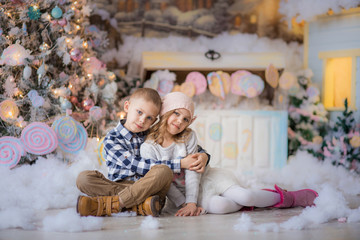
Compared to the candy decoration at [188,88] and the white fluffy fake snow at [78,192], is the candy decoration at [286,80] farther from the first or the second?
the candy decoration at [188,88]

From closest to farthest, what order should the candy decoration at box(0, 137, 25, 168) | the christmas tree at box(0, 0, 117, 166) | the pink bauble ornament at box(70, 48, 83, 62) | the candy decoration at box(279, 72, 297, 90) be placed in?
the candy decoration at box(0, 137, 25, 168) → the christmas tree at box(0, 0, 117, 166) → the pink bauble ornament at box(70, 48, 83, 62) → the candy decoration at box(279, 72, 297, 90)

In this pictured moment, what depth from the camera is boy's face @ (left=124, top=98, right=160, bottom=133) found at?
207 cm

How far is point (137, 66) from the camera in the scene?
13.8ft

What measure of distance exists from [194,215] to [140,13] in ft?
9.46

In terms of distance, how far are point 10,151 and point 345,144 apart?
105 inches

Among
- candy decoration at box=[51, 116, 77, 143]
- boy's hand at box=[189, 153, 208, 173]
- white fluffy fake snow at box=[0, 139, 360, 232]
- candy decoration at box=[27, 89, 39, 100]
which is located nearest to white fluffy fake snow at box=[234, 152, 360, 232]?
white fluffy fake snow at box=[0, 139, 360, 232]

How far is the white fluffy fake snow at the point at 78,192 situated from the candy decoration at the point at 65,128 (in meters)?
0.14

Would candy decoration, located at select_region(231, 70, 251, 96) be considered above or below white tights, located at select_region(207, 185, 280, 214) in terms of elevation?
above

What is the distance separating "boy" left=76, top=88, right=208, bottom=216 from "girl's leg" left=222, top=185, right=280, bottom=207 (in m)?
0.20

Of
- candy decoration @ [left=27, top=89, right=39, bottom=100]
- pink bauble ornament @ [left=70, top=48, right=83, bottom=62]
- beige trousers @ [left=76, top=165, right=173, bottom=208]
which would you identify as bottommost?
beige trousers @ [left=76, top=165, right=173, bottom=208]

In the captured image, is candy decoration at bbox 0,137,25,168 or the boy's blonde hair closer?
the boy's blonde hair

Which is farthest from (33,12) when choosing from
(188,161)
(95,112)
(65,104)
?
(188,161)

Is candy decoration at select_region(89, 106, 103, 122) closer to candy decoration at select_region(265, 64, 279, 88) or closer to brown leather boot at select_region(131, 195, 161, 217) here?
brown leather boot at select_region(131, 195, 161, 217)

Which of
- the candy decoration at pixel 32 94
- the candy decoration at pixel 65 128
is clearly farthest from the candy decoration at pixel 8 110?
the candy decoration at pixel 65 128
